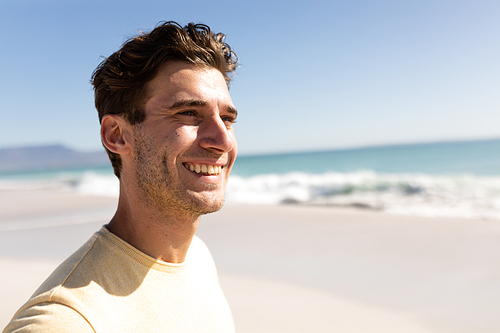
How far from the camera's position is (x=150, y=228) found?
172cm

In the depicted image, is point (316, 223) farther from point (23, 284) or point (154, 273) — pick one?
point (154, 273)

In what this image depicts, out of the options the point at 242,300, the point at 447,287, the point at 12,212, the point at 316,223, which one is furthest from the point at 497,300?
the point at 12,212

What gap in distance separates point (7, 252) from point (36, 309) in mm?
7972

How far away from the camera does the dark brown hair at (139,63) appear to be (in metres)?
1.74

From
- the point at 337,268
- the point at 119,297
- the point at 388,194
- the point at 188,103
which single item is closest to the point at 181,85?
the point at 188,103

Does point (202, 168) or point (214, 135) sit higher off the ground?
point (214, 135)

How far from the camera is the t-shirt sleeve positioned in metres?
1.22

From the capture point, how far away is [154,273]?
5.44ft

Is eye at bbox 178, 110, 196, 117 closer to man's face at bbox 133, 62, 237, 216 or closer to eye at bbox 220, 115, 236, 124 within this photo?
man's face at bbox 133, 62, 237, 216

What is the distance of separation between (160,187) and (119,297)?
504mm

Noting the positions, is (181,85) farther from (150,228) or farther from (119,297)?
(119,297)

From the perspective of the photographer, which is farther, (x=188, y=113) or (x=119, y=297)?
(x=188, y=113)

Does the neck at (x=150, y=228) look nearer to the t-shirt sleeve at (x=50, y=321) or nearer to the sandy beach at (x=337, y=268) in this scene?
the t-shirt sleeve at (x=50, y=321)

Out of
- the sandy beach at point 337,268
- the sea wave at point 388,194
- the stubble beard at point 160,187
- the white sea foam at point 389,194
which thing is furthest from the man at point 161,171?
the white sea foam at point 389,194
